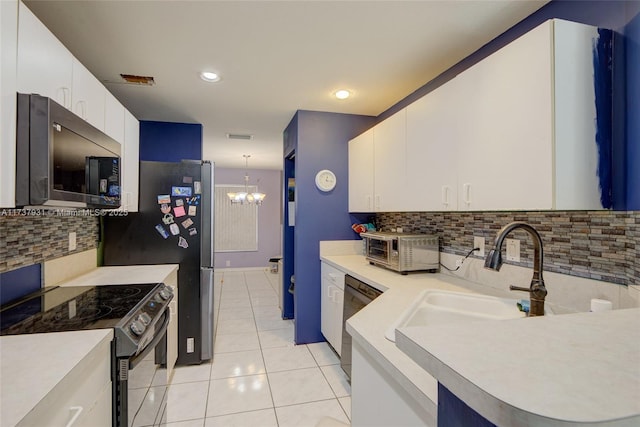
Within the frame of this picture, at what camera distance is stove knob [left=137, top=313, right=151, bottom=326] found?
56.3 inches

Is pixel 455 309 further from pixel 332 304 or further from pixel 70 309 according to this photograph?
pixel 70 309

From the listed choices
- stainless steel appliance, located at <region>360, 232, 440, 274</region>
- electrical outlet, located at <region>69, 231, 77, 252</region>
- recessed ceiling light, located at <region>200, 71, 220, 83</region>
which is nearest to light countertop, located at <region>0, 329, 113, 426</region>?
electrical outlet, located at <region>69, 231, 77, 252</region>

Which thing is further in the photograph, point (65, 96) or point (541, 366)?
point (65, 96)

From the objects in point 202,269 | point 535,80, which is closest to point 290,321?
point 202,269

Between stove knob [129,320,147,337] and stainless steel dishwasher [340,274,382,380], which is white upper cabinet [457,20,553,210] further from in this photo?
stove knob [129,320,147,337]

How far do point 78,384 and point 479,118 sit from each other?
6.48 ft

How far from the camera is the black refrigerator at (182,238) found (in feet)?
8.52

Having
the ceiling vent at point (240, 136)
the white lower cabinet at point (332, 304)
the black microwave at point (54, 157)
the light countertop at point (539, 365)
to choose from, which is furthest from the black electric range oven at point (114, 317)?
the ceiling vent at point (240, 136)

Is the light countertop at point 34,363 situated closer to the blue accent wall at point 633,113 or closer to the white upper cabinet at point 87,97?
the white upper cabinet at point 87,97

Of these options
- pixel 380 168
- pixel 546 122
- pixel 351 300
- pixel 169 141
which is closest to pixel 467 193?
pixel 546 122

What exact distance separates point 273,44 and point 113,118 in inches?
47.3

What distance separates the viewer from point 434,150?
6.13 feet

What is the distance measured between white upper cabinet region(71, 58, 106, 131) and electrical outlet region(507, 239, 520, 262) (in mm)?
2436

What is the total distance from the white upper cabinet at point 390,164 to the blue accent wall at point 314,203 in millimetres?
614
